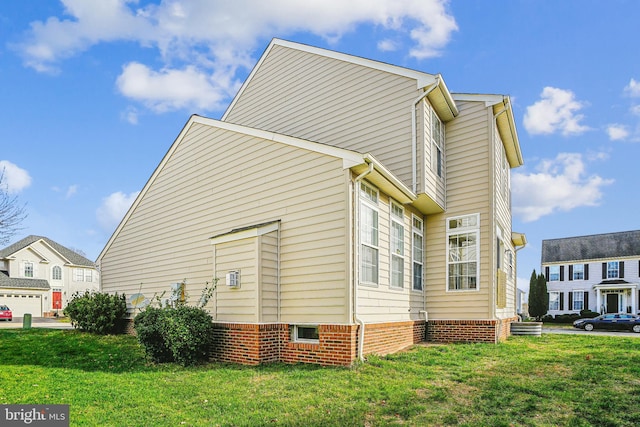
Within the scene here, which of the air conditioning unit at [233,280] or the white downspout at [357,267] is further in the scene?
the air conditioning unit at [233,280]

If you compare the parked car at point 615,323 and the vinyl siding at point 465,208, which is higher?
the vinyl siding at point 465,208

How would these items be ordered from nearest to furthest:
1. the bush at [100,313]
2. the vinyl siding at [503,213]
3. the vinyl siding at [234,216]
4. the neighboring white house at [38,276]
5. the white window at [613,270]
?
the vinyl siding at [234,216], the vinyl siding at [503,213], the bush at [100,313], the white window at [613,270], the neighboring white house at [38,276]

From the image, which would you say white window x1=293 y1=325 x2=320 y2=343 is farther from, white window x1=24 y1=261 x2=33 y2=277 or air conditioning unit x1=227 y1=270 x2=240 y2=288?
white window x1=24 y1=261 x2=33 y2=277

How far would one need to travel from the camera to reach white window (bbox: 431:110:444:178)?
1229 centimetres

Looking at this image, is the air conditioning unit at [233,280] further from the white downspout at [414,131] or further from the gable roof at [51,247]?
the gable roof at [51,247]

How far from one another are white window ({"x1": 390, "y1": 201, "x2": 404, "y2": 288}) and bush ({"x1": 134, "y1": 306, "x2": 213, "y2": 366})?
444 cm

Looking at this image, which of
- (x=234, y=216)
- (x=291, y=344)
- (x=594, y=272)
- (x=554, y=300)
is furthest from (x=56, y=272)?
(x=594, y=272)

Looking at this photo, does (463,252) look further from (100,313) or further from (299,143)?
(100,313)

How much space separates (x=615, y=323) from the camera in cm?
2378

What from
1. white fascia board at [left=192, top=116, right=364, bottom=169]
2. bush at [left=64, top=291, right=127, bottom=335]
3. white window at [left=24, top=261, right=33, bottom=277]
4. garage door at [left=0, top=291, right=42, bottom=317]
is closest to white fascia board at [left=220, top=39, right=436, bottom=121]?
white fascia board at [left=192, top=116, right=364, bottom=169]

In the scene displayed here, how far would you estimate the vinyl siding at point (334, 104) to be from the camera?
1202 cm

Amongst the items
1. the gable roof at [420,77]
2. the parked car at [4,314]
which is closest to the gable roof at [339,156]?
the gable roof at [420,77]

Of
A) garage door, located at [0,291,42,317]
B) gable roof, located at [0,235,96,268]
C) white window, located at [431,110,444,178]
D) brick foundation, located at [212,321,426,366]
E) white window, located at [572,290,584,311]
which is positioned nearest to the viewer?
brick foundation, located at [212,321,426,366]

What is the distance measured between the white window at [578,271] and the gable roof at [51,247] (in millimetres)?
44168
